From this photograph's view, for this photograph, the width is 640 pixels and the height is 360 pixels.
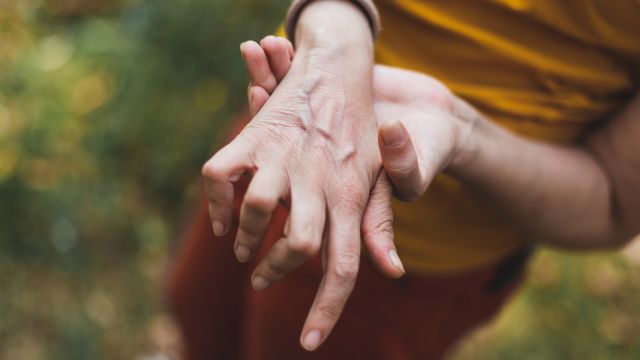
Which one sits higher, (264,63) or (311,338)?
(264,63)

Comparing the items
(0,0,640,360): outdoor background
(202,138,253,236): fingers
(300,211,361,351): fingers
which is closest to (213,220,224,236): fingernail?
(202,138,253,236): fingers

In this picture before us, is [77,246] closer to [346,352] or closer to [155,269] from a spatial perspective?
[155,269]

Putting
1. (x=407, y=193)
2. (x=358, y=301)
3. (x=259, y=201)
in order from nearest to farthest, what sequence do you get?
(x=259, y=201), (x=407, y=193), (x=358, y=301)

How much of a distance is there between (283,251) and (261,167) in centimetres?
8

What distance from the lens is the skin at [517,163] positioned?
74cm

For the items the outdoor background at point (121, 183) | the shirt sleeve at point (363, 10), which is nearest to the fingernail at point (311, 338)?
the shirt sleeve at point (363, 10)

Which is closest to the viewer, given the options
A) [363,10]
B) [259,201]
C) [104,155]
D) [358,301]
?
[259,201]

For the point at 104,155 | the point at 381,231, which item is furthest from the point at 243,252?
the point at 104,155

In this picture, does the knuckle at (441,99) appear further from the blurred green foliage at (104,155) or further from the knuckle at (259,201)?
the blurred green foliage at (104,155)

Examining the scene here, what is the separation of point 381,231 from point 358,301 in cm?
39

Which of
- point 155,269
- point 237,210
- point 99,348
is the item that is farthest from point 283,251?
point 155,269

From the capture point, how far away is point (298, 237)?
1.96 feet

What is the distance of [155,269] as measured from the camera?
6.56 feet

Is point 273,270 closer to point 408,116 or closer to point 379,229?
point 379,229
